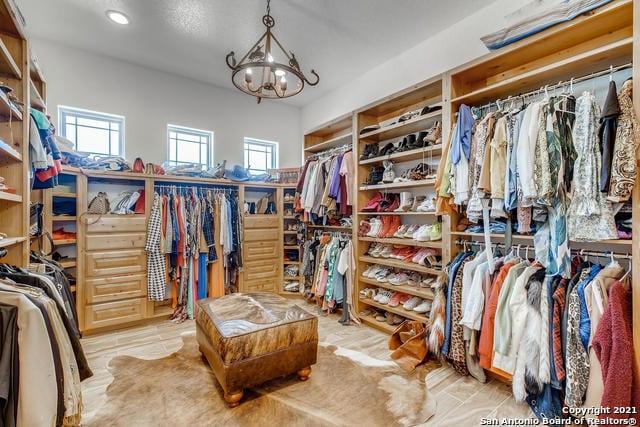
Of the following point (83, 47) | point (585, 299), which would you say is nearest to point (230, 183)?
point (83, 47)

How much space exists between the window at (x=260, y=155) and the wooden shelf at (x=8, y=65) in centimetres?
265

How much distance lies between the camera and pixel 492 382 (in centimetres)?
204

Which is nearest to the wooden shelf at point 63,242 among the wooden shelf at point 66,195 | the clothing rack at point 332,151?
the wooden shelf at point 66,195

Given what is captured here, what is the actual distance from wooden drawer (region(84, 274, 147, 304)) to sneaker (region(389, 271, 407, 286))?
257 cm

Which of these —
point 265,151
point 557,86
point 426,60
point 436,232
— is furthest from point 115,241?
point 557,86

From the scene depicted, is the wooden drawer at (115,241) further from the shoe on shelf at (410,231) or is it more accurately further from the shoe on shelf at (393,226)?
the shoe on shelf at (410,231)

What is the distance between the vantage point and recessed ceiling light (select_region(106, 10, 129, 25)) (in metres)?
2.46

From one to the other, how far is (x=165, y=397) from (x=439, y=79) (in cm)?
306

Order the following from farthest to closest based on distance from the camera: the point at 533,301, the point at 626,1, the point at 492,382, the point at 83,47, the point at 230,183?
the point at 230,183 < the point at 83,47 < the point at 492,382 < the point at 533,301 < the point at 626,1

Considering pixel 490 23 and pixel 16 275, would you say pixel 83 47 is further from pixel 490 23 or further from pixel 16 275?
pixel 490 23

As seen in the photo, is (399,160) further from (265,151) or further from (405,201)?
(265,151)

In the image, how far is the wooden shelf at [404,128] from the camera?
2.53m

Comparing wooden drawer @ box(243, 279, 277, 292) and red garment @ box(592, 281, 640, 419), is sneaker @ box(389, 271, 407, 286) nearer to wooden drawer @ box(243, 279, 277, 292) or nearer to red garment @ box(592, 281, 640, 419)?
red garment @ box(592, 281, 640, 419)

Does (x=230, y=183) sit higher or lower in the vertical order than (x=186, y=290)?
higher
